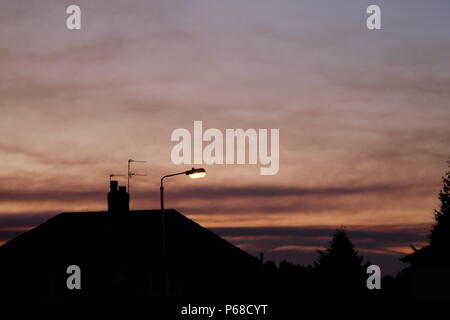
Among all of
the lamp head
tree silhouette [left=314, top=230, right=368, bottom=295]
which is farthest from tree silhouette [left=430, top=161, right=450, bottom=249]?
the lamp head

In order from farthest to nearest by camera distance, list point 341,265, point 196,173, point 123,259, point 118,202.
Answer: point 341,265 < point 118,202 < point 123,259 < point 196,173

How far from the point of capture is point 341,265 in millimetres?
58469

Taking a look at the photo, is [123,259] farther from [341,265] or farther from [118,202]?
[341,265]

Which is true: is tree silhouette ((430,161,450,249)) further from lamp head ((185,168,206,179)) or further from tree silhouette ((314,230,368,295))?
lamp head ((185,168,206,179))

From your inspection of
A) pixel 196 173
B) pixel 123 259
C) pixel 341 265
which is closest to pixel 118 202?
pixel 123 259

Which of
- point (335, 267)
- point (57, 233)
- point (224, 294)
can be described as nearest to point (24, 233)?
point (57, 233)

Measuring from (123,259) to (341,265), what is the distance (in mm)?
20151

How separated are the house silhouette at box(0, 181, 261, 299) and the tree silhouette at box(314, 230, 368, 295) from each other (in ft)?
42.0

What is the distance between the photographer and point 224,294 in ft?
121

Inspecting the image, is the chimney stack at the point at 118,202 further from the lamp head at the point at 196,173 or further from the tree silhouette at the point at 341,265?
the lamp head at the point at 196,173

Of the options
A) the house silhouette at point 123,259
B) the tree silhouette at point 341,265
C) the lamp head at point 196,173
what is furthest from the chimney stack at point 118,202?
the lamp head at point 196,173

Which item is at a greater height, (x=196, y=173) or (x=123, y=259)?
(x=196, y=173)
